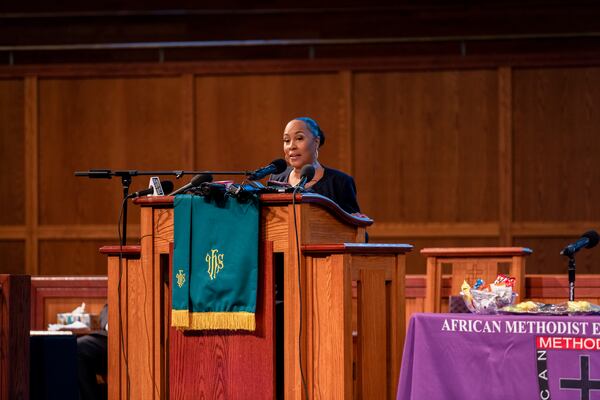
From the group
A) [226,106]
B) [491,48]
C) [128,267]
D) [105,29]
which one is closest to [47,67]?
[105,29]

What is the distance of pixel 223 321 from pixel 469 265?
2.16 m

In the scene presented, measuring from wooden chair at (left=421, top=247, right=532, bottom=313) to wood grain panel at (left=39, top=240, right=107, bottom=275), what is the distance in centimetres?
338

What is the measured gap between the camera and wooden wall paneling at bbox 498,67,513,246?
24.3 ft

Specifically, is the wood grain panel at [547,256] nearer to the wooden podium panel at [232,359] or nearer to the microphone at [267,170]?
the microphone at [267,170]

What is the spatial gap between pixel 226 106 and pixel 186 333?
14.3ft

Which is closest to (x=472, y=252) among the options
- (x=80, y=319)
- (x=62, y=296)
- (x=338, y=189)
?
(x=338, y=189)

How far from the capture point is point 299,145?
4.67 m

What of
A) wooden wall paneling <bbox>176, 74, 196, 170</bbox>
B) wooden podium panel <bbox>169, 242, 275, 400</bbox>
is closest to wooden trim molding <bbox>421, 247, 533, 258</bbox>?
wooden podium panel <bbox>169, 242, 275, 400</bbox>

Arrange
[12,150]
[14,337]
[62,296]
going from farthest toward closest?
[12,150], [62,296], [14,337]

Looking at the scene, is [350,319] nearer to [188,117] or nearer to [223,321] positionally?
[223,321]

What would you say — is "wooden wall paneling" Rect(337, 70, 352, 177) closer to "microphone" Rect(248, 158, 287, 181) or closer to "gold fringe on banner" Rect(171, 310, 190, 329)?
"microphone" Rect(248, 158, 287, 181)

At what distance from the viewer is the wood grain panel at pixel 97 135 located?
25.3 feet

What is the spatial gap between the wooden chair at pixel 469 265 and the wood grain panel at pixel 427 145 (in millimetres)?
2230

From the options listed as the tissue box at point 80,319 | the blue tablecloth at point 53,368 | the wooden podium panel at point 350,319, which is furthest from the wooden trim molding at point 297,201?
the tissue box at point 80,319
